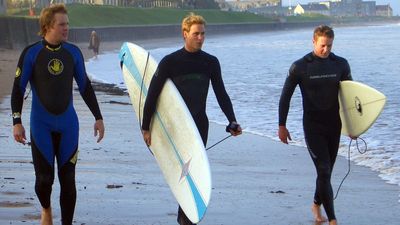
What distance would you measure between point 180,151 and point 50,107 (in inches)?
32.4

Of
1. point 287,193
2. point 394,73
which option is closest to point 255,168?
point 287,193

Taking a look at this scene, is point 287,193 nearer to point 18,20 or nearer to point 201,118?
point 201,118

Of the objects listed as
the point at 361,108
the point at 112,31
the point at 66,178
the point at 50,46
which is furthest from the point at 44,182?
the point at 112,31

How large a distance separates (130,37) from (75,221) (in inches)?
2553

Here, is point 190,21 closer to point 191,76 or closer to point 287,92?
point 191,76

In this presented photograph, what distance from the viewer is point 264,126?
38.6 ft

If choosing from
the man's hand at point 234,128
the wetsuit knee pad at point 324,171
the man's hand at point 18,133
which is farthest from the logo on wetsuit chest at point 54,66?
the wetsuit knee pad at point 324,171

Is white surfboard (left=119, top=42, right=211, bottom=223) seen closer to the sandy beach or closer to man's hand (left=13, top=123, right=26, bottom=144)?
the sandy beach

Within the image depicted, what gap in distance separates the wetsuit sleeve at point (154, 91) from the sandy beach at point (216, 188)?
70 centimetres

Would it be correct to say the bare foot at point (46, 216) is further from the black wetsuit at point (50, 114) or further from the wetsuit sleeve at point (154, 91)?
the wetsuit sleeve at point (154, 91)

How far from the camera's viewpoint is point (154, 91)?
16.6 feet

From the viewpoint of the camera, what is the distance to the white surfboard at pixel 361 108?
18.1 ft

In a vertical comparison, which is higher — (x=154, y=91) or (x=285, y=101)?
(x=154, y=91)

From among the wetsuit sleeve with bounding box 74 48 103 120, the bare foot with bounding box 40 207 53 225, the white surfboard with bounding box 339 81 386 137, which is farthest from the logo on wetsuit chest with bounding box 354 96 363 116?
the bare foot with bounding box 40 207 53 225
